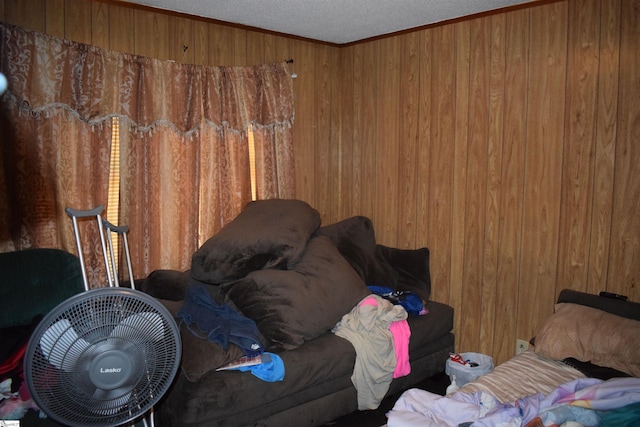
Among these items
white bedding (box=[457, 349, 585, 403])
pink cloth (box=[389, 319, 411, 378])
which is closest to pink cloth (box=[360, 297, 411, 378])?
pink cloth (box=[389, 319, 411, 378])

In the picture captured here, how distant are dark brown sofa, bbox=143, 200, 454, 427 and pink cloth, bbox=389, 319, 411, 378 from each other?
4.5 inches

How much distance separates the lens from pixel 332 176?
423 cm

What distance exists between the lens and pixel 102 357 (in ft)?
4.61

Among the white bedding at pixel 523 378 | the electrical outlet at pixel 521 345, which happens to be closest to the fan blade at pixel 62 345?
the white bedding at pixel 523 378

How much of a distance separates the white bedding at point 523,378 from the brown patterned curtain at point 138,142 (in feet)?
6.56

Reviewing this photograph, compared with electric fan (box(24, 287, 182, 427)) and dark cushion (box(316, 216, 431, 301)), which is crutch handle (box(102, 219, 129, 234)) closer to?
electric fan (box(24, 287, 182, 427))

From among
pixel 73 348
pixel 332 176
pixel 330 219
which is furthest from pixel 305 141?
pixel 73 348

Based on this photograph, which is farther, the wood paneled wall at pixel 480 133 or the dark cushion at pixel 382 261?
the dark cushion at pixel 382 261

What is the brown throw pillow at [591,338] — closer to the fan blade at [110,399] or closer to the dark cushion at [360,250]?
the dark cushion at [360,250]

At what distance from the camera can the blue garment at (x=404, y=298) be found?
321 centimetres

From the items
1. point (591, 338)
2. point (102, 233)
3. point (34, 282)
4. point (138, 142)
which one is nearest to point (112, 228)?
point (102, 233)

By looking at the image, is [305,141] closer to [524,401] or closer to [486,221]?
[486,221]

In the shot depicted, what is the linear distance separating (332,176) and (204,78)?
56.3 inches

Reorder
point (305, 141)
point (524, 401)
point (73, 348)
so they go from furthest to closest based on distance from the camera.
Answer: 1. point (305, 141)
2. point (524, 401)
3. point (73, 348)
